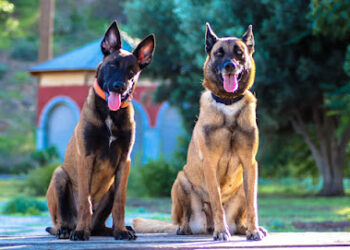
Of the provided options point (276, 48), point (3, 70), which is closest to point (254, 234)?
point (276, 48)

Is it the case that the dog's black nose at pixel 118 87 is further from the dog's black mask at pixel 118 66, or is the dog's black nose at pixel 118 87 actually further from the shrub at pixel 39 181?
the shrub at pixel 39 181

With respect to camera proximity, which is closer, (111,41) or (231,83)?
(231,83)

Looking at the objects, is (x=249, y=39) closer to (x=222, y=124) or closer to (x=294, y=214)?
(x=222, y=124)

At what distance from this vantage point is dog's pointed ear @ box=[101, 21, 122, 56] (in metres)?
4.70

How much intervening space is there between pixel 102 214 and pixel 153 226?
649mm

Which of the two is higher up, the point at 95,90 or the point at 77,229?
the point at 95,90

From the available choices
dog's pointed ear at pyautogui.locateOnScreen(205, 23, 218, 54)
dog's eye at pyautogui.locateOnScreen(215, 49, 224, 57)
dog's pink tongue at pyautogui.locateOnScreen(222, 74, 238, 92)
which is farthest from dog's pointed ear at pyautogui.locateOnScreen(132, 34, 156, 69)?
dog's pink tongue at pyautogui.locateOnScreen(222, 74, 238, 92)

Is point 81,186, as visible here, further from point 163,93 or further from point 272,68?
point 163,93

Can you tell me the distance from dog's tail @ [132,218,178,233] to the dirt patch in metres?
4.39

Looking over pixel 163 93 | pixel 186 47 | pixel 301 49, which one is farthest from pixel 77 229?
pixel 163 93

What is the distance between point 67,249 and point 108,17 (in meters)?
56.1

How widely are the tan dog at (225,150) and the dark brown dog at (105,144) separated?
2.08 ft

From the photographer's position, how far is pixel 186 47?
1502 cm

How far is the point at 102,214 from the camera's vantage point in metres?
4.95
